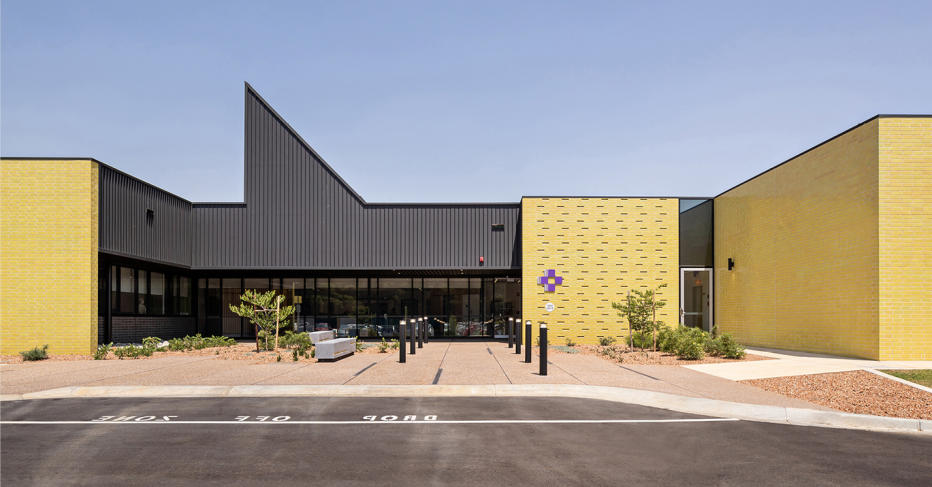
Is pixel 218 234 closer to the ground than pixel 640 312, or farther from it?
farther from it

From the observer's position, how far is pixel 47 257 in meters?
18.7

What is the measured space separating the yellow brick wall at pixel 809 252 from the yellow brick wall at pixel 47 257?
880 inches

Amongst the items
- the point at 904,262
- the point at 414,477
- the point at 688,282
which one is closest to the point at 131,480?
the point at 414,477

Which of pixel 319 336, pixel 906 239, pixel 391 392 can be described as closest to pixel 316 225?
pixel 319 336

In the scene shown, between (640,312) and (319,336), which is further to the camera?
(640,312)

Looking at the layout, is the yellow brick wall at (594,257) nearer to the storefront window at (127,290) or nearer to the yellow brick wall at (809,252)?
the yellow brick wall at (809,252)

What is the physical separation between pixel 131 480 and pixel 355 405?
4.65 meters

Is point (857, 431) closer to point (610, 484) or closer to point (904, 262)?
point (610, 484)

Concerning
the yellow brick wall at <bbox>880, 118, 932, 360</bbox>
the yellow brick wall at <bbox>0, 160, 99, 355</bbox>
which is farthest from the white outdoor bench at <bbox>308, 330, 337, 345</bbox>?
the yellow brick wall at <bbox>880, 118, 932, 360</bbox>

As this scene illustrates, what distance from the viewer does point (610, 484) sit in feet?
19.4

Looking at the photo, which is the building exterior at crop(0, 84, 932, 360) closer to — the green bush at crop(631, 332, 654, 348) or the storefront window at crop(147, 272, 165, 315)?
the storefront window at crop(147, 272, 165, 315)

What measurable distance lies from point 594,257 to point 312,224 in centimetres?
1189

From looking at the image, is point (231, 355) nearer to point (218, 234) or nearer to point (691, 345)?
point (218, 234)

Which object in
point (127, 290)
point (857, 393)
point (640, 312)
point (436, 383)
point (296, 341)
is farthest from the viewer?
point (127, 290)
